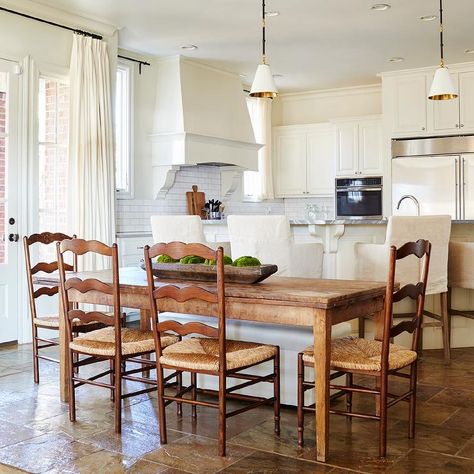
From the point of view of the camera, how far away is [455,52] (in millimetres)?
7266

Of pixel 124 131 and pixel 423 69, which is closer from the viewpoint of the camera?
pixel 124 131

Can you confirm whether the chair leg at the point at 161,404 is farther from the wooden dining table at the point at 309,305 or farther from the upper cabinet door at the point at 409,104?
the upper cabinet door at the point at 409,104

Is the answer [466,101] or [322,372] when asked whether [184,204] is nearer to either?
[466,101]

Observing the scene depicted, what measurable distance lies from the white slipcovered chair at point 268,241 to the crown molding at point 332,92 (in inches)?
189

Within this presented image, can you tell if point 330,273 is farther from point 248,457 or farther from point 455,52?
point 455,52

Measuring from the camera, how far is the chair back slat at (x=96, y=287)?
3.28 metres

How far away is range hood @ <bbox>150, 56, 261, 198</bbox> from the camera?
7348mm

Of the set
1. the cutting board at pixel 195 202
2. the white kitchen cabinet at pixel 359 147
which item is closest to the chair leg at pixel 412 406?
the cutting board at pixel 195 202

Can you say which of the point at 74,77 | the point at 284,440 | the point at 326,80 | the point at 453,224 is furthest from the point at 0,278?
the point at 326,80

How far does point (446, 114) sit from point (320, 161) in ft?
6.54

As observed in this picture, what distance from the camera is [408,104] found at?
805cm

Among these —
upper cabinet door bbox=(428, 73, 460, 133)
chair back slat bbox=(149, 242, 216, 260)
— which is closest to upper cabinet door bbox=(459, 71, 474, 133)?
upper cabinet door bbox=(428, 73, 460, 133)

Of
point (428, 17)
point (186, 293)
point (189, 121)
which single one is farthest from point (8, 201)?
point (428, 17)

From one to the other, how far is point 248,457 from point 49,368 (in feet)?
7.50
